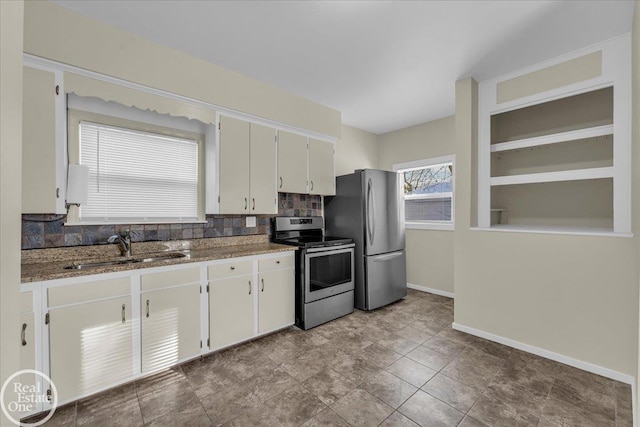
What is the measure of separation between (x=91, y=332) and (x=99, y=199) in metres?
1.11

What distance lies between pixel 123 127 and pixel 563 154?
434 cm

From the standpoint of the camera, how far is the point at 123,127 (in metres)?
2.45

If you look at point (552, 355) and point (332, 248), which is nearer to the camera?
point (552, 355)

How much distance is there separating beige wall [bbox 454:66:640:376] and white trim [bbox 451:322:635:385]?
0.10ft

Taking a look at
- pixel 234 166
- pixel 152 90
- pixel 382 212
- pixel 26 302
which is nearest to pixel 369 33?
pixel 234 166

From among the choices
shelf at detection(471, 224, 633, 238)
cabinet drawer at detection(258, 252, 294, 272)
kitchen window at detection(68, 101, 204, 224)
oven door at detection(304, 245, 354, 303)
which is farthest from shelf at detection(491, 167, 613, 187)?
kitchen window at detection(68, 101, 204, 224)

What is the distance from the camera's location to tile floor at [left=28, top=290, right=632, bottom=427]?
1711 mm

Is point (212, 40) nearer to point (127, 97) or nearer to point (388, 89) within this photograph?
point (127, 97)

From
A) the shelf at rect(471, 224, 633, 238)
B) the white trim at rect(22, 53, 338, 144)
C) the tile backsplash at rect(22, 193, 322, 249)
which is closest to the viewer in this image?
the white trim at rect(22, 53, 338, 144)

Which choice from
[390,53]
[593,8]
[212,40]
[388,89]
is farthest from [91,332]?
[593,8]

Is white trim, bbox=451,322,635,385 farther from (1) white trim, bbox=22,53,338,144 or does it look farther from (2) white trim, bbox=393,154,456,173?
(1) white trim, bbox=22,53,338,144

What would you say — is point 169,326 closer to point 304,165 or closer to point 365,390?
point 365,390

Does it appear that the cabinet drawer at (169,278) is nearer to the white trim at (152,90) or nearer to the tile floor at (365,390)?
the tile floor at (365,390)

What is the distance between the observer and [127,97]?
2172 mm
